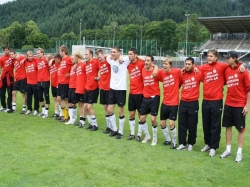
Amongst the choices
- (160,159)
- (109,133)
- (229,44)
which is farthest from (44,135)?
(229,44)

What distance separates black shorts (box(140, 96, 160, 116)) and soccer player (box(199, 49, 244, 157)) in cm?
116

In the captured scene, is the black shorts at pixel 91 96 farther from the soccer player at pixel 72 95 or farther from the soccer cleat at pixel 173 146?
the soccer cleat at pixel 173 146

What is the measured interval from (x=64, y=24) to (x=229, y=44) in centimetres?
11137

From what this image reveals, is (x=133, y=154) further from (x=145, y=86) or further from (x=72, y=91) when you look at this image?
(x=72, y=91)

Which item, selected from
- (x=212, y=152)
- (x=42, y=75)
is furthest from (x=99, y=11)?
(x=212, y=152)

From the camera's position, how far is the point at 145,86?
828 centimetres

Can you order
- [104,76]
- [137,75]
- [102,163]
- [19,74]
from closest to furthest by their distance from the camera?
[102,163] < [137,75] < [104,76] < [19,74]

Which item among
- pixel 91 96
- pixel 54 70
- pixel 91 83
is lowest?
pixel 91 96

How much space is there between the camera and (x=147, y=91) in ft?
27.1

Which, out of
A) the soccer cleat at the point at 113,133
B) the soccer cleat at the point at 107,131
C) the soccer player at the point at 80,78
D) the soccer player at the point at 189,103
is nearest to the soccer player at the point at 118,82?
the soccer cleat at the point at 113,133

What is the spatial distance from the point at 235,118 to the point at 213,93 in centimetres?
72

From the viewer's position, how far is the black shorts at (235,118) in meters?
7.12

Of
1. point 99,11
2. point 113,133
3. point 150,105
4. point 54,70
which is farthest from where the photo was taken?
point 99,11

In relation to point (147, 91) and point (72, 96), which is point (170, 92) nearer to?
point (147, 91)
